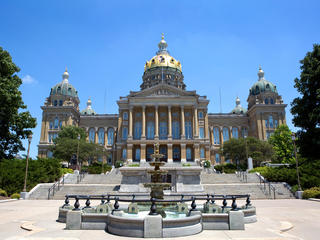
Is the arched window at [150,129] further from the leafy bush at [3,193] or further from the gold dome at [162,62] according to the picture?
the leafy bush at [3,193]

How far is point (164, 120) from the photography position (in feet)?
182

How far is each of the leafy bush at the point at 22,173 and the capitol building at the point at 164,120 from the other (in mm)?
21895

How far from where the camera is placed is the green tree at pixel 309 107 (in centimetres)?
2575

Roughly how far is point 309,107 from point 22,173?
3032 centimetres

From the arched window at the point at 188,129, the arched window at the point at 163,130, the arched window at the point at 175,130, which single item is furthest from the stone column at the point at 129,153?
the arched window at the point at 188,129

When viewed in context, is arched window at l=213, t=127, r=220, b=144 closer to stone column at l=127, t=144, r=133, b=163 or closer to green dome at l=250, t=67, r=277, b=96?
green dome at l=250, t=67, r=277, b=96

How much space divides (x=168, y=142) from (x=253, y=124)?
90.8ft

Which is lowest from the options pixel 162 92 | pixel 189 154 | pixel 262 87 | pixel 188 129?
A: pixel 189 154

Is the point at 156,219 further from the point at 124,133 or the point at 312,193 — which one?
the point at 124,133

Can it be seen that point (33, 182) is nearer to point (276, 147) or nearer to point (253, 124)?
point (276, 147)

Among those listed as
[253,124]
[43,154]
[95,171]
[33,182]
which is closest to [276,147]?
[253,124]

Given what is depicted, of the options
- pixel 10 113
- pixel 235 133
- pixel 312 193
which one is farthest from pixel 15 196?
pixel 235 133

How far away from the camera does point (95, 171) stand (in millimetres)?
40781

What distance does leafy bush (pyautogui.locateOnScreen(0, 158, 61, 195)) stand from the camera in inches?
889
